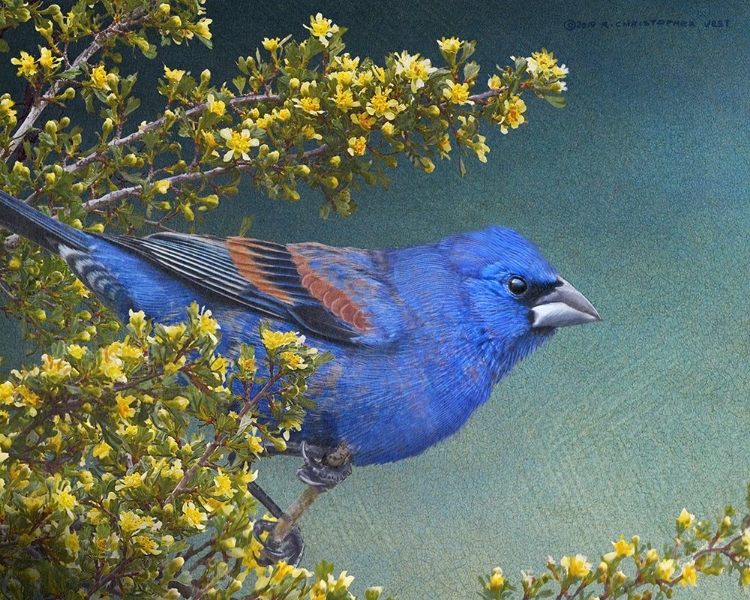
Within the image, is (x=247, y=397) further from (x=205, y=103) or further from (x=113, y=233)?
(x=205, y=103)

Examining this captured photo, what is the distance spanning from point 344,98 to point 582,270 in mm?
656

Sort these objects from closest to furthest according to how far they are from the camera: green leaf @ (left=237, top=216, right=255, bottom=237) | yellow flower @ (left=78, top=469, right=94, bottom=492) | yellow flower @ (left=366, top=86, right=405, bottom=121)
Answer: yellow flower @ (left=78, top=469, right=94, bottom=492) < yellow flower @ (left=366, top=86, right=405, bottom=121) < green leaf @ (left=237, top=216, right=255, bottom=237)

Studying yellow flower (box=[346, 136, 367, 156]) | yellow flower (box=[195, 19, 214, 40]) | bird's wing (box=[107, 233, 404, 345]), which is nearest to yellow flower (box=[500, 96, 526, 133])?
yellow flower (box=[346, 136, 367, 156])

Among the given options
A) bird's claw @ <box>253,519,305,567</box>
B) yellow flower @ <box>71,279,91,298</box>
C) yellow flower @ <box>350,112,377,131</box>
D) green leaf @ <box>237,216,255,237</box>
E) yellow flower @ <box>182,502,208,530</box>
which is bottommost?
bird's claw @ <box>253,519,305,567</box>

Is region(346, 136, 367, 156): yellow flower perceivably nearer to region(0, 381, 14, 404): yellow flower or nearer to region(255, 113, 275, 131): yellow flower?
region(255, 113, 275, 131): yellow flower

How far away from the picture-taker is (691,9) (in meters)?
2.17

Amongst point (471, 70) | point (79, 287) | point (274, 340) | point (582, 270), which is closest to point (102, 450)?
point (274, 340)

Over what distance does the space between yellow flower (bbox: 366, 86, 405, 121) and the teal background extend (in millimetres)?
323

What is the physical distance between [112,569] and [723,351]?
4.48ft

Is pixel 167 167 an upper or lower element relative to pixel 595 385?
upper

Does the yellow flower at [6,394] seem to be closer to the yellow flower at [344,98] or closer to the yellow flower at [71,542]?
the yellow flower at [71,542]

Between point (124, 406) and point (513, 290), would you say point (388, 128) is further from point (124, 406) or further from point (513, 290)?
point (124, 406)

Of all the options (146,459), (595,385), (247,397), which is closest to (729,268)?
(595,385)

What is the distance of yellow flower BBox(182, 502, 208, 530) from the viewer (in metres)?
1.34
